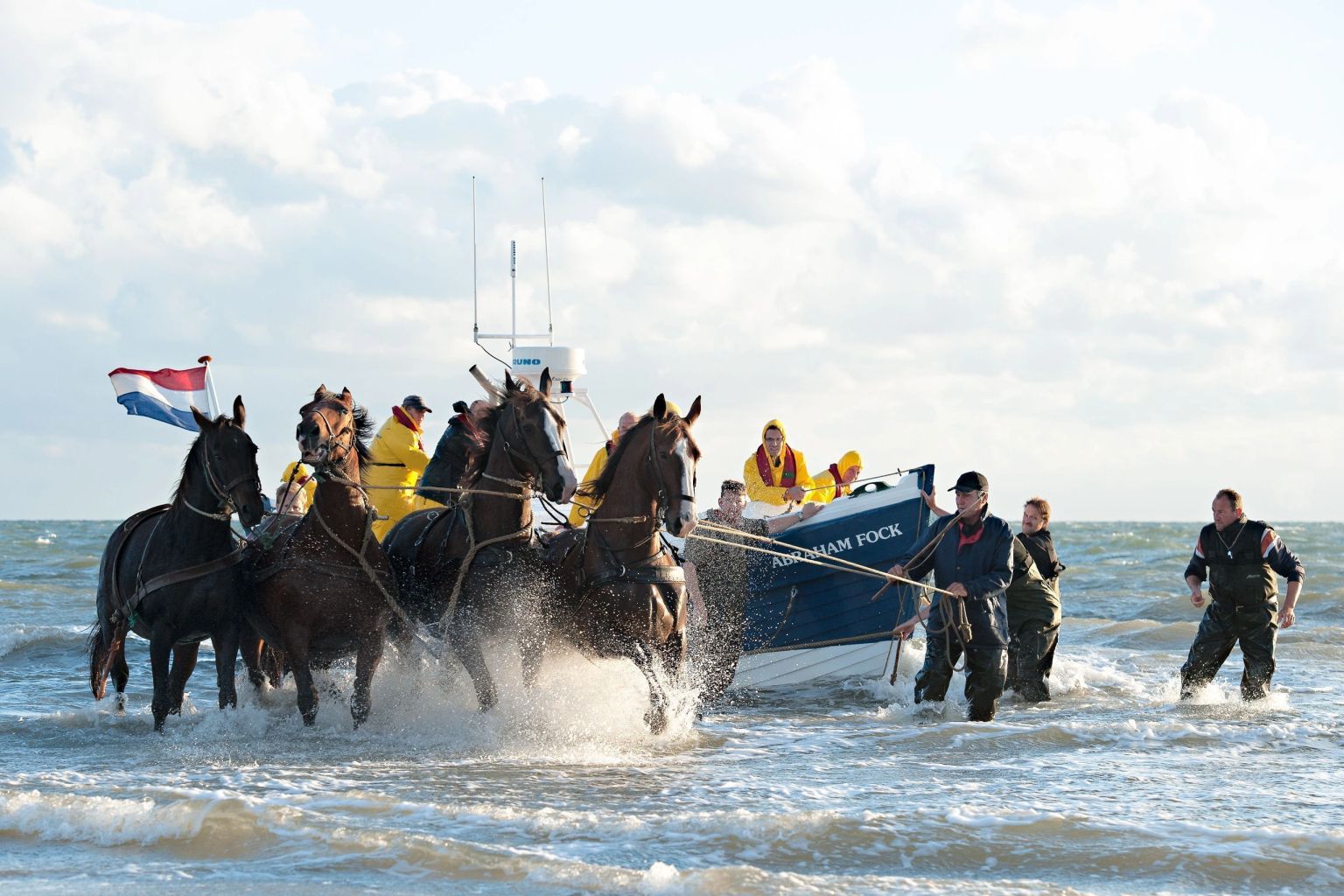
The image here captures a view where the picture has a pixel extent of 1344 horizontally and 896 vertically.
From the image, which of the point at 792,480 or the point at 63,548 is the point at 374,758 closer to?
the point at 792,480

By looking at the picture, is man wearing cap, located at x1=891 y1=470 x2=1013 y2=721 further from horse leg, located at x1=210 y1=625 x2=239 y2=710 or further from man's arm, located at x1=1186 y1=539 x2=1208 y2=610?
horse leg, located at x1=210 y1=625 x2=239 y2=710

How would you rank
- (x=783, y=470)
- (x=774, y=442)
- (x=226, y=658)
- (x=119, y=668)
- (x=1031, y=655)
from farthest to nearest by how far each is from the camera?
(x=783, y=470), (x=774, y=442), (x=1031, y=655), (x=119, y=668), (x=226, y=658)

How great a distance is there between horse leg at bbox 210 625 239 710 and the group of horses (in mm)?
12

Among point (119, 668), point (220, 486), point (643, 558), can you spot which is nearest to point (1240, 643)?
point (643, 558)

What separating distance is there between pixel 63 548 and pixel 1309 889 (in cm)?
4553

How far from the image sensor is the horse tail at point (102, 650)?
9.29 meters

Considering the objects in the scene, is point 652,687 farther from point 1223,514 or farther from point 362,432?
point 1223,514

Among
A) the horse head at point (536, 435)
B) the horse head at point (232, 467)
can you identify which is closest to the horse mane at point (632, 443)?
the horse head at point (536, 435)

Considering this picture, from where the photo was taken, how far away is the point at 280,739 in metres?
8.87

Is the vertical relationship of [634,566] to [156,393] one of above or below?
below

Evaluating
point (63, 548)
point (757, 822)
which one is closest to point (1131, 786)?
point (757, 822)

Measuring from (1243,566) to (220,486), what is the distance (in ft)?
23.7

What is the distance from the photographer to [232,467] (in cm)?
796

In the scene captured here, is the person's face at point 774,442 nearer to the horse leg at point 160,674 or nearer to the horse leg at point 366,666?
the horse leg at point 366,666
